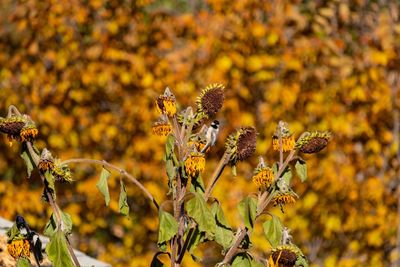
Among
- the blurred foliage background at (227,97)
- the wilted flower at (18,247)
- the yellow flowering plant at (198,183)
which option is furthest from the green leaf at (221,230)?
the blurred foliage background at (227,97)

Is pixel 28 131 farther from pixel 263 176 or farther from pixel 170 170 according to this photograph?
pixel 263 176

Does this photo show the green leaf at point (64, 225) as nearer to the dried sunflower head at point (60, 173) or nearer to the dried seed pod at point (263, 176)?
the dried sunflower head at point (60, 173)

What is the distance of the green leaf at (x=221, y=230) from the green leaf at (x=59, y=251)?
392 mm

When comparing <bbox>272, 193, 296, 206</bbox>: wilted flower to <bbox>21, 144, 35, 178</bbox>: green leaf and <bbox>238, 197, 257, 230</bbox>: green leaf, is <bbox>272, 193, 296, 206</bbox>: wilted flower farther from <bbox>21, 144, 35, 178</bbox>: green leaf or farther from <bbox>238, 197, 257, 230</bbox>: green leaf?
<bbox>21, 144, 35, 178</bbox>: green leaf

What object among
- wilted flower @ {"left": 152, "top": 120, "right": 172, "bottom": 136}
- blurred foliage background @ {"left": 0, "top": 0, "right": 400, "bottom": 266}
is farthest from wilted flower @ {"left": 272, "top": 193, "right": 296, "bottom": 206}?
blurred foliage background @ {"left": 0, "top": 0, "right": 400, "bottom": 266}

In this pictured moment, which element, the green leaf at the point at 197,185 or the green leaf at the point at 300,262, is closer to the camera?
the green leaf at the point at 300,262

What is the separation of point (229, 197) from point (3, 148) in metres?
1.76

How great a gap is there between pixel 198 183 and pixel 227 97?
11.3 ft

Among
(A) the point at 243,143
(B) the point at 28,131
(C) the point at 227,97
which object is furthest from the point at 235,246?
(C) the point at 227,97

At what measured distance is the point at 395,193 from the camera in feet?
18.7

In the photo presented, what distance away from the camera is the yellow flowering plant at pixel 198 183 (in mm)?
2135

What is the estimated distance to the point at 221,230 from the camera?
2277mm

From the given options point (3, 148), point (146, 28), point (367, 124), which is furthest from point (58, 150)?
point (367, 124)

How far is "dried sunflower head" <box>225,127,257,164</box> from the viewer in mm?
2156
